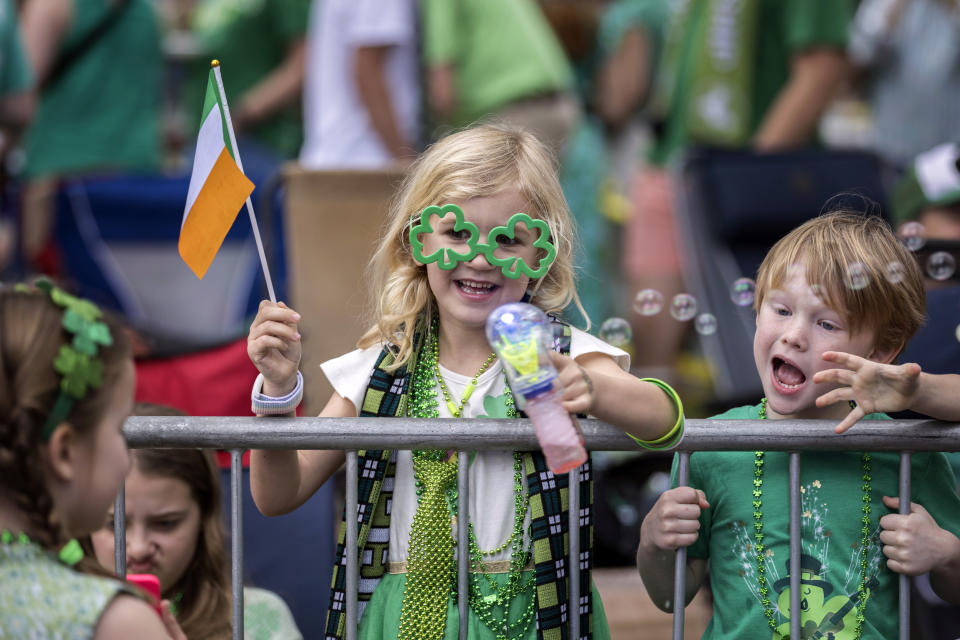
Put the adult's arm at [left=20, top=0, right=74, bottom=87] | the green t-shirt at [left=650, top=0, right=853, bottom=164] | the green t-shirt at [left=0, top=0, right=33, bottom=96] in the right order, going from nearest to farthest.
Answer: the green t-shirt at [left=0, top=0, right=33, bottom=96] < the green t-shirt at [left=650, top=0, right=853, bottom=164] < the adult's arm at [left=20, top=0, right=74, bottom=87]

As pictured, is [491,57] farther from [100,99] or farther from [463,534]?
[463,534]

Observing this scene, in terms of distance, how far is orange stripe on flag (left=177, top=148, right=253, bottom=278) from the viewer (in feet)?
7.45

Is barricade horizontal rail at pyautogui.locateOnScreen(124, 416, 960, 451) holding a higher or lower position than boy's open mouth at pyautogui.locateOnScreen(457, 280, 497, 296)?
lower

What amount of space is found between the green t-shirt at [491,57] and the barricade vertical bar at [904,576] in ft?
10.1

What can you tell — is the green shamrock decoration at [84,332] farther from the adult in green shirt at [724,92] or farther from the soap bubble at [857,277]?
the adult in green shirt at [724,92]

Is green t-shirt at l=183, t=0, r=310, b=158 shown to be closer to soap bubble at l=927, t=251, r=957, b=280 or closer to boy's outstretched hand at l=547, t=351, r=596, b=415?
soap bubble at l=927, t=251, r=957, b=280

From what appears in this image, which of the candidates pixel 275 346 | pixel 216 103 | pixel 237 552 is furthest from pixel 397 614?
pixel 216 103

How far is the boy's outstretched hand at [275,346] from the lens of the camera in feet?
7.31

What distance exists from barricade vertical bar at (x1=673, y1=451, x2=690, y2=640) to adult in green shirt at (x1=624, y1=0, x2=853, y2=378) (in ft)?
10.6

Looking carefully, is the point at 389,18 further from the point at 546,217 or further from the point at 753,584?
the point at 753,584

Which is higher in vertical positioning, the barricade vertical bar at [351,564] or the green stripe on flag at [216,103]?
the green stripe on flag at [216,103]

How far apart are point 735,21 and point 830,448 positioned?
3.50 m

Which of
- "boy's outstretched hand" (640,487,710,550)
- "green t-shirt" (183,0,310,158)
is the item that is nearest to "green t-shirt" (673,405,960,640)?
"boy's outstretched hand" (640,487,710,550)

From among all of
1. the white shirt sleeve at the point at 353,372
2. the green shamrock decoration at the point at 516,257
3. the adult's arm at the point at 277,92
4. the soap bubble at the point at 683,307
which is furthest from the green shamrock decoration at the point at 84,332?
the adult's arm at the point at 277,92
